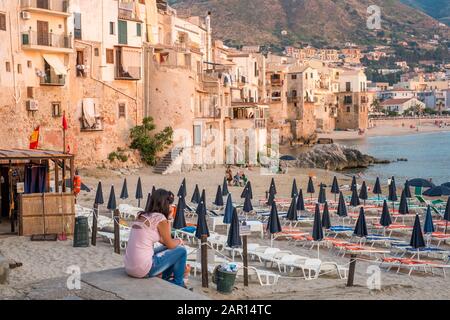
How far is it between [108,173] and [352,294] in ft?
91.7

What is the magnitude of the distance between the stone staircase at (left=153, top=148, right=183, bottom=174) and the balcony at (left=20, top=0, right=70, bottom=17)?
34.1 feet

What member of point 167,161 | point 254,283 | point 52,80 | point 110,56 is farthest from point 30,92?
point 254,283

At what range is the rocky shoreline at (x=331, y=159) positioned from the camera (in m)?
62.7

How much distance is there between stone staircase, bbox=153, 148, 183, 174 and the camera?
43.6m

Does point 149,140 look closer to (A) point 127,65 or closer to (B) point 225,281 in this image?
(A) point 127,65

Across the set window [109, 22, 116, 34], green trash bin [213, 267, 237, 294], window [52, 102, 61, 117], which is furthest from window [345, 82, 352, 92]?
green trash bin [213, 267, 237, 294]

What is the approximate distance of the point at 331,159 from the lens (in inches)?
2564

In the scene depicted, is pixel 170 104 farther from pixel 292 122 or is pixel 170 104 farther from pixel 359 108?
pixel 359 108

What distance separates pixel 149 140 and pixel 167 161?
1.67 metres

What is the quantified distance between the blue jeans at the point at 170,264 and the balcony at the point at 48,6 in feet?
96.0

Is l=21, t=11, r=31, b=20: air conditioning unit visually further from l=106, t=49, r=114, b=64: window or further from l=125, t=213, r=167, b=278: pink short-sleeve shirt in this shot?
l=125, t=213, r=167, b=278: pink short-sleeve shirt

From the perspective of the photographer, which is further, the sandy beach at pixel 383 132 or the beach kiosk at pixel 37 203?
the sandy beach at pixel 383 132

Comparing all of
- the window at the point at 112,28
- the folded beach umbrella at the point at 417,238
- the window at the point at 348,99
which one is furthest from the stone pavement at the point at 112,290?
the window at the point at 348,99

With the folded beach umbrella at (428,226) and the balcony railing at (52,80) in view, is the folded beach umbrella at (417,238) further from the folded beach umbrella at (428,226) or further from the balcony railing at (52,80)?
the balcony railing at (52,80)
